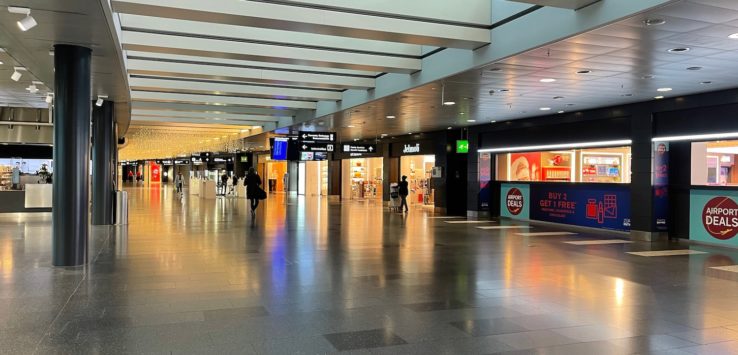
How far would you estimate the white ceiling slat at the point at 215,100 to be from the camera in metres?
15.2

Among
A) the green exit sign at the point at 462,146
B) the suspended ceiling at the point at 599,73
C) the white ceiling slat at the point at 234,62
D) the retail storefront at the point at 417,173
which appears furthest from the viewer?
the retail storefront at the point at 417,173

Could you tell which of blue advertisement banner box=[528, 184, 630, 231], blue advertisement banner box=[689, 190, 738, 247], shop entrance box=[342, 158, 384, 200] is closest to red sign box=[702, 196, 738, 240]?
blue advertisement banner box=[689, 190, 738, 247]

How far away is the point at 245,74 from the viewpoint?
12.4m

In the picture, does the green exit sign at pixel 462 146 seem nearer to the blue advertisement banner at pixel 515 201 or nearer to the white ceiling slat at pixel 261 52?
the blue advertisement banner at pixel 515 201

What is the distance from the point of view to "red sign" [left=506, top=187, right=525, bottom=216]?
61.6 feet

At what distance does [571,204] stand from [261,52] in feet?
35.1

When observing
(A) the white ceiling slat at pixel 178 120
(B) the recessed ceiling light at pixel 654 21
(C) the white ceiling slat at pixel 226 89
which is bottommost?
(B) the recessed ceiling light at pixel 654 21

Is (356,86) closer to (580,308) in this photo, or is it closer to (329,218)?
(329,218)

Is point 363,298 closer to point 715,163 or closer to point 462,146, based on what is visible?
point 715,163

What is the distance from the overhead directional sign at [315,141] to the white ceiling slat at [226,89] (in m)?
4.29

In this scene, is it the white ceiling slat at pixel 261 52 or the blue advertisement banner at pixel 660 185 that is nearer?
the white ceiling slat at pixel 261 52

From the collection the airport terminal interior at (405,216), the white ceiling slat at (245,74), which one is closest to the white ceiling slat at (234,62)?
the airport terminal interior at (405,216)

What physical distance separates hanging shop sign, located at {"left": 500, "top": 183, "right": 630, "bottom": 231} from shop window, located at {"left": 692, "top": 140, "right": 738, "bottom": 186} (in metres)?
1.88

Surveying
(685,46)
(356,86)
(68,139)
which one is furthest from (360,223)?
(685,46)
